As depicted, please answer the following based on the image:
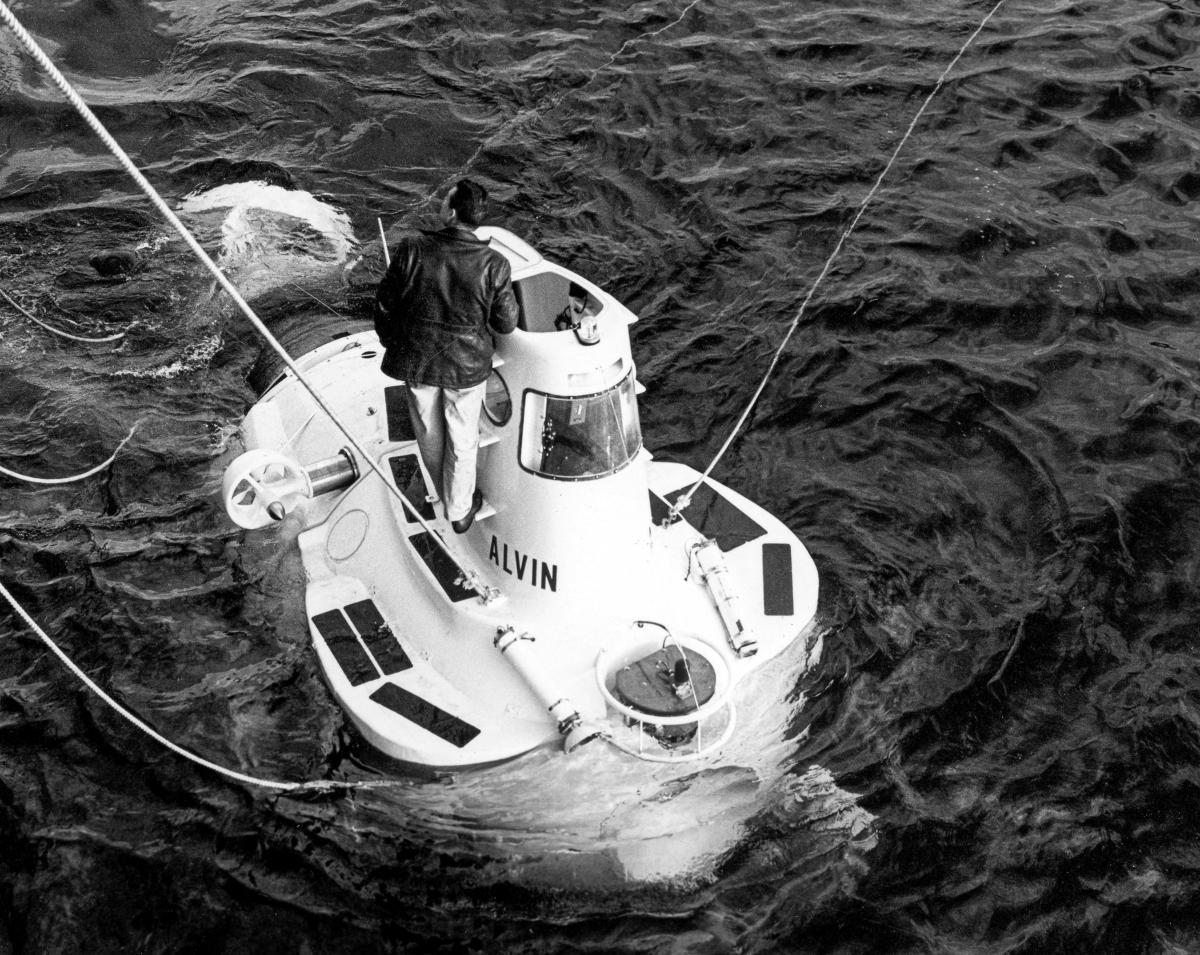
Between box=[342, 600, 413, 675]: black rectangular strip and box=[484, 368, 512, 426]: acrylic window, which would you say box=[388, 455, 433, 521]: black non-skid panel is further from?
box=[484, 368, 512, 426]: acrylic window

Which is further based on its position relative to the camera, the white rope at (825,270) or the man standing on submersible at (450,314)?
the white rope at (825,270)

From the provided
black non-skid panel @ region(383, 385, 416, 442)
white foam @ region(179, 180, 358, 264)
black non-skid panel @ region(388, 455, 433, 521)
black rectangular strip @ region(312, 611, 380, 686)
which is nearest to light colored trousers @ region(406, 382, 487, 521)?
black non-skid panel @ region(388, 455, 433, 521)

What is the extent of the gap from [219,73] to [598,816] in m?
10.7

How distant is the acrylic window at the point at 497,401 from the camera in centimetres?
694

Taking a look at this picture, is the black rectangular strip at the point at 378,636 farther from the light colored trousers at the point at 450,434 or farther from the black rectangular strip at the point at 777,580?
the black rectangular strip at the point at 777,580

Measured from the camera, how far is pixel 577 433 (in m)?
6.81

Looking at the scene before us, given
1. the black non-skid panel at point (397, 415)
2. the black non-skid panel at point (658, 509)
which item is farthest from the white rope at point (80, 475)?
the black non-skid panel at point (658, 509)

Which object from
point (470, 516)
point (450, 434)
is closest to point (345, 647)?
point (470, 516)

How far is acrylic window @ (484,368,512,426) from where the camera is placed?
694 centimetres

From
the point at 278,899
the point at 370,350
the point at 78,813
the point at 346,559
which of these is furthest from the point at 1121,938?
the point at 370,350

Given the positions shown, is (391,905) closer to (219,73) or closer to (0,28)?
(219,73)

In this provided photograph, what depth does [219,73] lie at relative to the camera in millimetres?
14070

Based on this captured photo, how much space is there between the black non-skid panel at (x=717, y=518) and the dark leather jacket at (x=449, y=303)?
1.98 meters

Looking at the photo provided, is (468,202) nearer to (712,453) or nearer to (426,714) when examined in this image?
(426,714)
